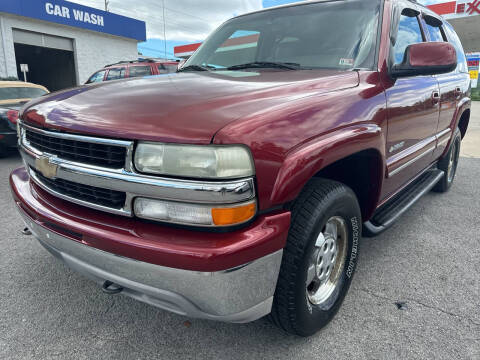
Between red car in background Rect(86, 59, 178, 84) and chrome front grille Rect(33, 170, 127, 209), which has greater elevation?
red car in background Rect(86, 59, 178, 84)

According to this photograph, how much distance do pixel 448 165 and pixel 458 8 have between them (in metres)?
32.3

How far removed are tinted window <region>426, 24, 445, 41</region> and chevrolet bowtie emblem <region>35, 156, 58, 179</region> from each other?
3278 millimetres

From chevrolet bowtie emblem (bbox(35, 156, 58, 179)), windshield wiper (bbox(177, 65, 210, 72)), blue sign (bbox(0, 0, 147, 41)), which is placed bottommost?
chevrolet bowtie emblem (bbox(35, 156, 58, 179))

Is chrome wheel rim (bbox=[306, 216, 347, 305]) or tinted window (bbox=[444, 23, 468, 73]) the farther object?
tinted window (bbox=[444, 23, 468, 73])

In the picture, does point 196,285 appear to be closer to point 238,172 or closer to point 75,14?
point 238,172

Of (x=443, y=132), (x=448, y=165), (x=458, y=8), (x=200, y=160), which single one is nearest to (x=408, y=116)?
(x=443, y=132)

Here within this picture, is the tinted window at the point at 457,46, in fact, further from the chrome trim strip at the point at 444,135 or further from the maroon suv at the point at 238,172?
the maroon suv at the point at 238,172

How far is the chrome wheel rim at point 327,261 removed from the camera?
188 cm

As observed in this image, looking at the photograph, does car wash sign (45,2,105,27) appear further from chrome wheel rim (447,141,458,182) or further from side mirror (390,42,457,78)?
side mirror (390,42,457,78)

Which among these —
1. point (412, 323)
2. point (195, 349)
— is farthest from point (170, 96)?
point (412, 323)

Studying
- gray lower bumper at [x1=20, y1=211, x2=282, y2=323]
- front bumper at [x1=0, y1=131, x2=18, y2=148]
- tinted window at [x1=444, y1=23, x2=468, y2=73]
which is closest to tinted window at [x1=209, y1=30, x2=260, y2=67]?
gray lower bumper at [x1=20, y1=211, x2=282, y2=323]

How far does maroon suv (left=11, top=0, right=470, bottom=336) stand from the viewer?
54.9 inches

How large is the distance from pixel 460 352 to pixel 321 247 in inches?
33.9

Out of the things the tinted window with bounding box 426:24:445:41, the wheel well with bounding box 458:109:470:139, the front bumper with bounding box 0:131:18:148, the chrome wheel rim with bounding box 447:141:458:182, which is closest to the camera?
the tinted window with bounding box 426:24:445:41
